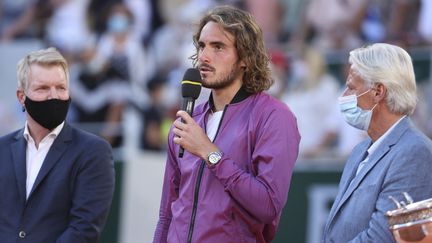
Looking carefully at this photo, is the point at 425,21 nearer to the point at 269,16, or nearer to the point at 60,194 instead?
the point at 269,16

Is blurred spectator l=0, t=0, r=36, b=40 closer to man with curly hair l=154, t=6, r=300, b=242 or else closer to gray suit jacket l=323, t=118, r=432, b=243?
man with curly hair l=154, t=6, r=300, b=242

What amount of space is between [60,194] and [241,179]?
125 cm

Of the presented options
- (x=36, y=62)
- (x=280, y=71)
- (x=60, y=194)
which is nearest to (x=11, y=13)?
(x=280, y=71)

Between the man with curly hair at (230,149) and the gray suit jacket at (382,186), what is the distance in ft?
1.04

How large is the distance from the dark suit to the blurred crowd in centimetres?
377

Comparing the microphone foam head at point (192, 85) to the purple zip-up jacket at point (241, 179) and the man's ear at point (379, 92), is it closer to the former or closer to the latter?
the purple zip-up jacket at point (241, 179)

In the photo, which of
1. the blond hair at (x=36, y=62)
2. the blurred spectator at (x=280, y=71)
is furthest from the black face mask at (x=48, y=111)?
the blurred spectator at (x=280, y=71)

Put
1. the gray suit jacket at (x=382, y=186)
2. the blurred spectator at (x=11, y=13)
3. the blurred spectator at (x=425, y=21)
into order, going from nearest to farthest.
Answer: the gray suit jacket at (x=382, y=186) < the blurred spectator at (x=425, y=21) < the blurred spectator at (x=11, y=13)

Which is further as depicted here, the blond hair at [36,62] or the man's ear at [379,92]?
the blond hair at [36,62]

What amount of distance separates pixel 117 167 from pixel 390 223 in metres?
7.68

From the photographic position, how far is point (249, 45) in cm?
559

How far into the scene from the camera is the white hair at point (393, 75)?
208 inches

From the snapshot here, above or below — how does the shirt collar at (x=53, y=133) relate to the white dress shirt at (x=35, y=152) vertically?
above

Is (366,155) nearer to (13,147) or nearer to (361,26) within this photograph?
(13,147)
